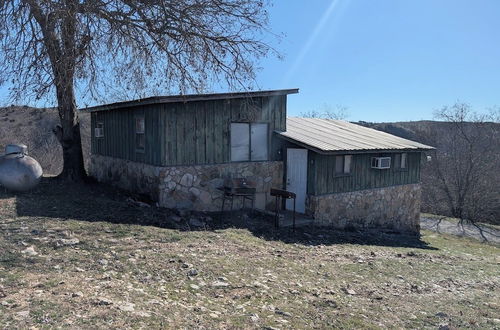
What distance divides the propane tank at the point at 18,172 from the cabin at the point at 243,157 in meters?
2.84

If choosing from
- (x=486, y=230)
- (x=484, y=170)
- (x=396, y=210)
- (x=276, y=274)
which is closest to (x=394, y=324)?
(x=276, y=274)

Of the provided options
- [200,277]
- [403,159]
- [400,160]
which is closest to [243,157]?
[200,277]

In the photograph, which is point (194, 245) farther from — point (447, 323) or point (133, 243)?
point (447, 323)

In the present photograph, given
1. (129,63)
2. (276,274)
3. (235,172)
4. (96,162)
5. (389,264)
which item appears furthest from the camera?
(96,162)

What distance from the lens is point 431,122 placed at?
1769 inches

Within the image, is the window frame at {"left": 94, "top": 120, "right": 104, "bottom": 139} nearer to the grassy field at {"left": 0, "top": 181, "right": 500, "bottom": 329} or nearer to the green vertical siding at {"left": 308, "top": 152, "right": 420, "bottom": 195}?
the grassy field at {"left": 0, "top": 181, "right": 500, "bottom": 329}

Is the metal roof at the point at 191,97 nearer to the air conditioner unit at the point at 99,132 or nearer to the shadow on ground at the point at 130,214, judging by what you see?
the air conditioner unit at the point at 99,132

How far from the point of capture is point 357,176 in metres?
14.2

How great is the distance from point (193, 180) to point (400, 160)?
9352 millimetres

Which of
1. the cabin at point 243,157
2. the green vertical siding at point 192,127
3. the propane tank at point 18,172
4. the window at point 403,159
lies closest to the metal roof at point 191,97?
the cabin at point 243,157

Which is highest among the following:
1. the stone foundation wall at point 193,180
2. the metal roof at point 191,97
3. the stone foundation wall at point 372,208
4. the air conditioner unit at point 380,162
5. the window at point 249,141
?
the metal roof at point 191,97

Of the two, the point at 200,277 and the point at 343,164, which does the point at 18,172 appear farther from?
the point at 343,164

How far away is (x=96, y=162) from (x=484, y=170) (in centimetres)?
2458

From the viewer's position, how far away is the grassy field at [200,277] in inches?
178
